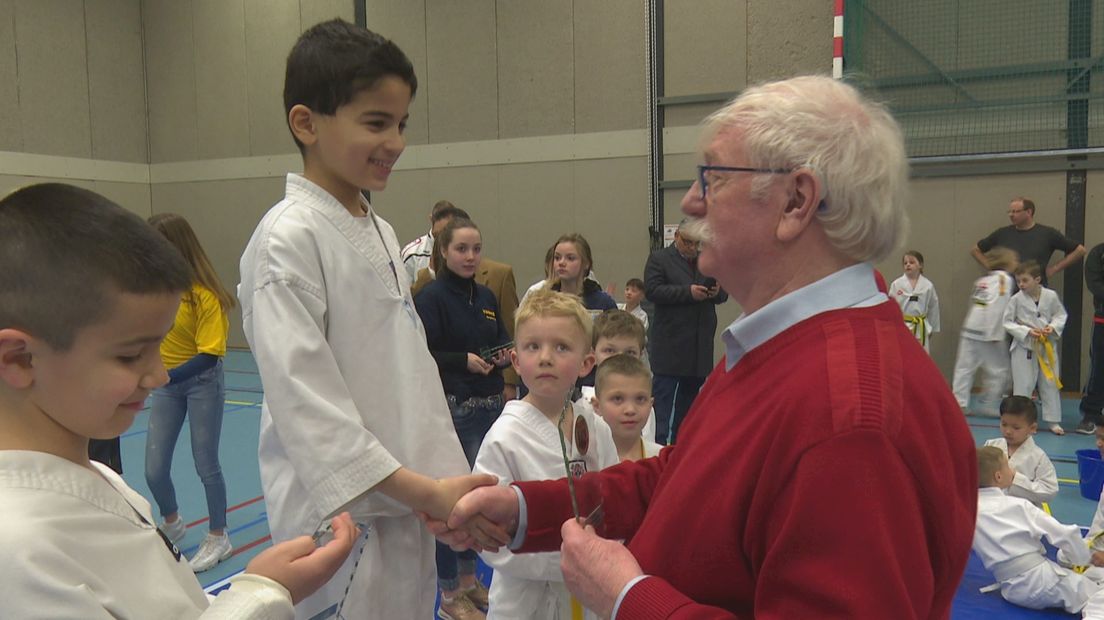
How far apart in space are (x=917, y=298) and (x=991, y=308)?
78 centimetres

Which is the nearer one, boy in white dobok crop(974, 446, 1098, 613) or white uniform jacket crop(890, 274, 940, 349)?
boy in white dobok crop(974, 446, 1098, 613)

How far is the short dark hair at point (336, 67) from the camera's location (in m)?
1.77

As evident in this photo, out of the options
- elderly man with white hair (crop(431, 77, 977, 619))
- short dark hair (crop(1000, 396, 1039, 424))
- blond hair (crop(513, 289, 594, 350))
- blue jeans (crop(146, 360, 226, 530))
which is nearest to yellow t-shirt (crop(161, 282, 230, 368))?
blue jeans (crop(146, 360, 226, 530))

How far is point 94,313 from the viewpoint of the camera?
3.49ft

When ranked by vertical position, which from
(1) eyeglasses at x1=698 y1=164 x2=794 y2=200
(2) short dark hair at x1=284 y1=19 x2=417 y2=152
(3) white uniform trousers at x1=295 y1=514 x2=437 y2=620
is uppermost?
(2) short dark hair at x1=284 y1=19 x2=417 y2=152

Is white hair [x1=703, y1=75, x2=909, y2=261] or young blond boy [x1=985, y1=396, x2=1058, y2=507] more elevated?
white hair [x1=703, y1=75, x2=909, y2=261]

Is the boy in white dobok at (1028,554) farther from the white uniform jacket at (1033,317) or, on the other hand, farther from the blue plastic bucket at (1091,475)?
the white uniform jacket at (1033,317)

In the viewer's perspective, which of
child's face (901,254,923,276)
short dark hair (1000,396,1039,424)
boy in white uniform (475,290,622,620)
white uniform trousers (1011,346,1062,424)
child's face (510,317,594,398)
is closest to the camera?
boy in white uniform (475,290,622,620)

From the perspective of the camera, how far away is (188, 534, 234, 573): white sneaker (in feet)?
13.8

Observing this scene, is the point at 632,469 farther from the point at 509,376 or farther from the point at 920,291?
the point at 920,291

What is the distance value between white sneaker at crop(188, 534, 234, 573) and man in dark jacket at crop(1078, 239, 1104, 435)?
6.86 metres

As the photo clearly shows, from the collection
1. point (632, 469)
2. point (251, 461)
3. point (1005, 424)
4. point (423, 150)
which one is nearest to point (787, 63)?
point (423, 150)

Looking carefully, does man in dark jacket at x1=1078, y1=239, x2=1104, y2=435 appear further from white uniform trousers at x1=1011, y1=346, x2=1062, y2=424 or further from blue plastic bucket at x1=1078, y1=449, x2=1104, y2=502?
blue plastic bucket at x1=1078, y1=449, x2=1104, y2=502

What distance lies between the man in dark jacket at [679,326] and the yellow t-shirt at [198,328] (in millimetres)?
3040
